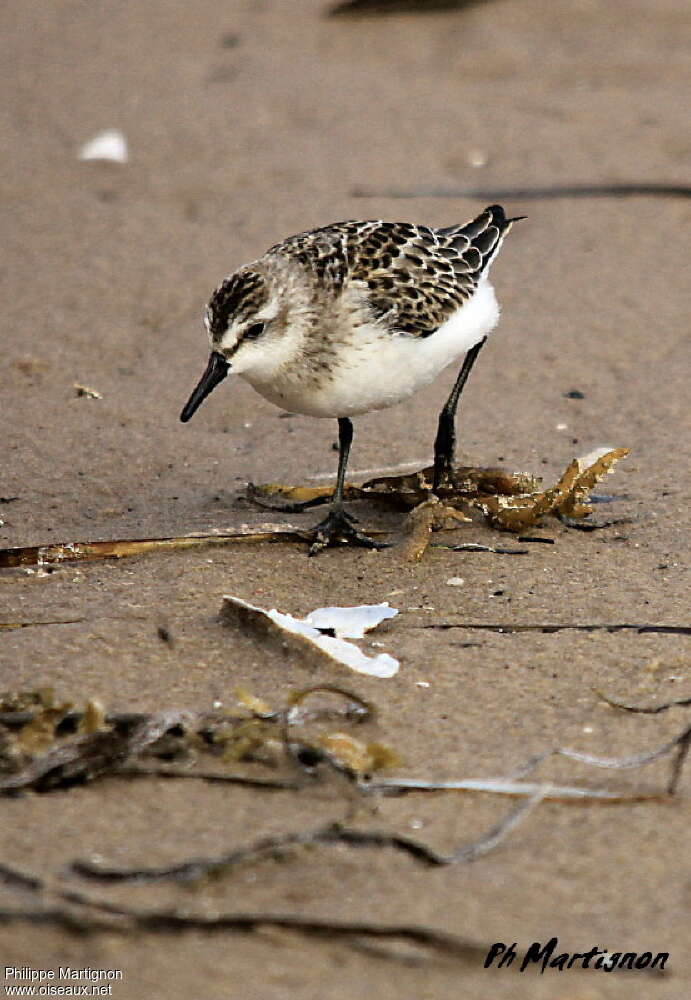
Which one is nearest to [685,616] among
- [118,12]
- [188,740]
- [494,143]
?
[188,740]

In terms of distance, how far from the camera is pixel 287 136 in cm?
966

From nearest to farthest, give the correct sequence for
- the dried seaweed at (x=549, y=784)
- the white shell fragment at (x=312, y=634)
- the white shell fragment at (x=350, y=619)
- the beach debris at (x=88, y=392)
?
the dried seaweed at (x=549, y=784) < the white shell fragment at (x=312, y=634) < the white shell fragment at (x=350, y=619) < the beach debris at (x=88, y=392)

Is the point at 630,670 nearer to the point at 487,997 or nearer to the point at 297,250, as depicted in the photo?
the point at 487,997

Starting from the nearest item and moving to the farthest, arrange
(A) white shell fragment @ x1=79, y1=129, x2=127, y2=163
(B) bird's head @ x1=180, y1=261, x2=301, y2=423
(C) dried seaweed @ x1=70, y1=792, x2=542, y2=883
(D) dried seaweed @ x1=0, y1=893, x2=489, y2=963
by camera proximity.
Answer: (D) dried seaweed @ x1=0, y1=893, x2=489, y2=963
(C) dried seaweed @ x1=70, y1=792, x2=542, y2=883
(B) bird's head @ x1=180, y1=261, x2=301, y2=423
(A) white shell fragment @ x1=79, y1=129, x2=127, y2=163

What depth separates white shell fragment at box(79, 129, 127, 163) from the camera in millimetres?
9445

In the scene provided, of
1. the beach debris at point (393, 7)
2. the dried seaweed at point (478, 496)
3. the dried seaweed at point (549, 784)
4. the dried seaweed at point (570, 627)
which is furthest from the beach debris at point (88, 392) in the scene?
the beach debris at point (393, 7)

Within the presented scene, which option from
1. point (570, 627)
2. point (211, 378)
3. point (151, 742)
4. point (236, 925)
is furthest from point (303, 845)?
point (211, 378)

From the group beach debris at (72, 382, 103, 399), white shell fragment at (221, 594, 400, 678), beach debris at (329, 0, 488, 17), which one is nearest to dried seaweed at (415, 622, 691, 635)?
white shell fragment at (221, 594, 400, 678)

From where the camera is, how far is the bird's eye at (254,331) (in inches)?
199

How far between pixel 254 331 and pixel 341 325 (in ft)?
1.06

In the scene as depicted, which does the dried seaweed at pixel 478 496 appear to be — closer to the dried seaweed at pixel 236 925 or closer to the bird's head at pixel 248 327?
the bird's head at pixel 248 327

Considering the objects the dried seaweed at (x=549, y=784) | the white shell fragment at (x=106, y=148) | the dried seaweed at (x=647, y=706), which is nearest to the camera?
the dried seaweed at (x=549, y=784)

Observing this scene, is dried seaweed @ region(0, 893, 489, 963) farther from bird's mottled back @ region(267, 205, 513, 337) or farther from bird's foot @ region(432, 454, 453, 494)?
bird's foot @ region(432, 454, 453, 494)

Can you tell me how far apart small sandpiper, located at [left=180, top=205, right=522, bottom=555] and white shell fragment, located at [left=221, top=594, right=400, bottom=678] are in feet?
2.68
